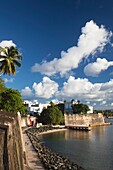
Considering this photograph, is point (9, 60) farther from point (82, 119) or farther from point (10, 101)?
point (82, 119)

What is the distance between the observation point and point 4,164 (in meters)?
12.5

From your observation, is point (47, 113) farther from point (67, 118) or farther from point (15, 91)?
point (15, 91)

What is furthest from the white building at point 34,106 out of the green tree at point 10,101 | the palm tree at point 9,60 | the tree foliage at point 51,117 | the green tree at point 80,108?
the palm tree at point 9,60

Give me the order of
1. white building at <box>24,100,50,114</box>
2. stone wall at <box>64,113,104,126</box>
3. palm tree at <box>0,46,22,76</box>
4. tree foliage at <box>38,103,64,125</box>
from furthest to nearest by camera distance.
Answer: white building at <box>24,100,50,114</box> → stone wall at <box>64,113,104,126</box> → tree foliage at <box>38,103,64,125</box> → palm tree at <box>0,46,22,76</box>

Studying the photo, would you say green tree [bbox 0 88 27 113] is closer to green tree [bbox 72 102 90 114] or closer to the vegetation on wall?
the vegetation on wall

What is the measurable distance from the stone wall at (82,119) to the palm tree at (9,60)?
2605 inches

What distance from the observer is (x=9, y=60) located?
50.3m

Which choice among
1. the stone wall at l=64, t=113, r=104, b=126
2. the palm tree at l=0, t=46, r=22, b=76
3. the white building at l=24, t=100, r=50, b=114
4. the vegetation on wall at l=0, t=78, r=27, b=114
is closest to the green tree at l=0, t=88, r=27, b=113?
the vegetation on wall at l=0, t=78, r=27, b=114

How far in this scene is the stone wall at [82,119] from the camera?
377 ft


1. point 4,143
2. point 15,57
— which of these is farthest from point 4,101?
point 4,143

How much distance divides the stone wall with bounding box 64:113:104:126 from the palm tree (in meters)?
66.2

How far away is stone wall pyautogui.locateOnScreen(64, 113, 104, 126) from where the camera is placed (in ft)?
377

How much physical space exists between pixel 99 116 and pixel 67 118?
110 ft

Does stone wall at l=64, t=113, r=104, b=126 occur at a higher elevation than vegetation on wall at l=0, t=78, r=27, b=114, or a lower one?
lower
